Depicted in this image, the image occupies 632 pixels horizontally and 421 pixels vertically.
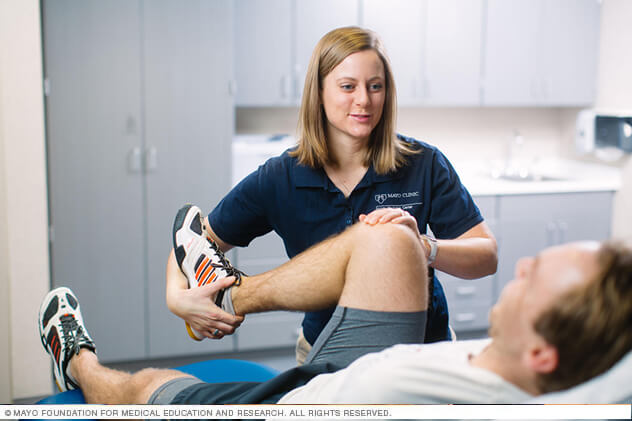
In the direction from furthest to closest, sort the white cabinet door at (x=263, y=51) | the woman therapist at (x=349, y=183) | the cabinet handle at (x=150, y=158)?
1. the white cabinet door at (x=263, y=51)
2. the cabinet handle at (x=150, y=158)
3. the woman therapist at (x=349, y=183)

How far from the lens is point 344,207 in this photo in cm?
118

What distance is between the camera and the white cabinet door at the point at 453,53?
86.0 inches

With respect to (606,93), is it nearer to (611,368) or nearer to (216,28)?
(216,28)

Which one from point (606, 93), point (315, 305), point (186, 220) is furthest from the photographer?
point (606, 93)

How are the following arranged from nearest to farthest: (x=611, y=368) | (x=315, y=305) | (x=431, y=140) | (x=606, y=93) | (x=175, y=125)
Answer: (x=611, y=368), (x=315, y=305), (x=606, y=93), (x=175, y=125), (x=431, y=140)

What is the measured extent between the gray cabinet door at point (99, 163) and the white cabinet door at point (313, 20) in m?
0.54

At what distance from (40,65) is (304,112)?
90cm

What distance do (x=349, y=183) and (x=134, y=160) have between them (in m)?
1.00

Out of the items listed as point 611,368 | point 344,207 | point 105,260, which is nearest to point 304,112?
point 344,207

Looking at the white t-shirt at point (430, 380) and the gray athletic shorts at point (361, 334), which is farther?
the gray athletic shorts at point (361, 334)

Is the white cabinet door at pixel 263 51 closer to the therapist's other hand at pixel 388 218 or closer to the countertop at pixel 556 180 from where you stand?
the countertop at pixel 556 180

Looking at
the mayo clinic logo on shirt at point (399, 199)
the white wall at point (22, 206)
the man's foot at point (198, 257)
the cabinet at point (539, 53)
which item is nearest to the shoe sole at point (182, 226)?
the man's foot at point (198, 257)

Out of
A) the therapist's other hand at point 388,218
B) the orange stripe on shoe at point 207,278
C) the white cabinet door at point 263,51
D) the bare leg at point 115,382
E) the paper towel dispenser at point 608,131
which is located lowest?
the bare leg at point 115,382

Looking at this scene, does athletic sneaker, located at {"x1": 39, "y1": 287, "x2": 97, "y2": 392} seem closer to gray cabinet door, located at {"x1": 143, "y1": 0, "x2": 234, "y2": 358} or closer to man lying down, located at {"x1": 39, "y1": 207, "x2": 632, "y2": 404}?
man lying down, located at {"x1": 39, "y1": 207, "x2": 632, "y2": 404}
